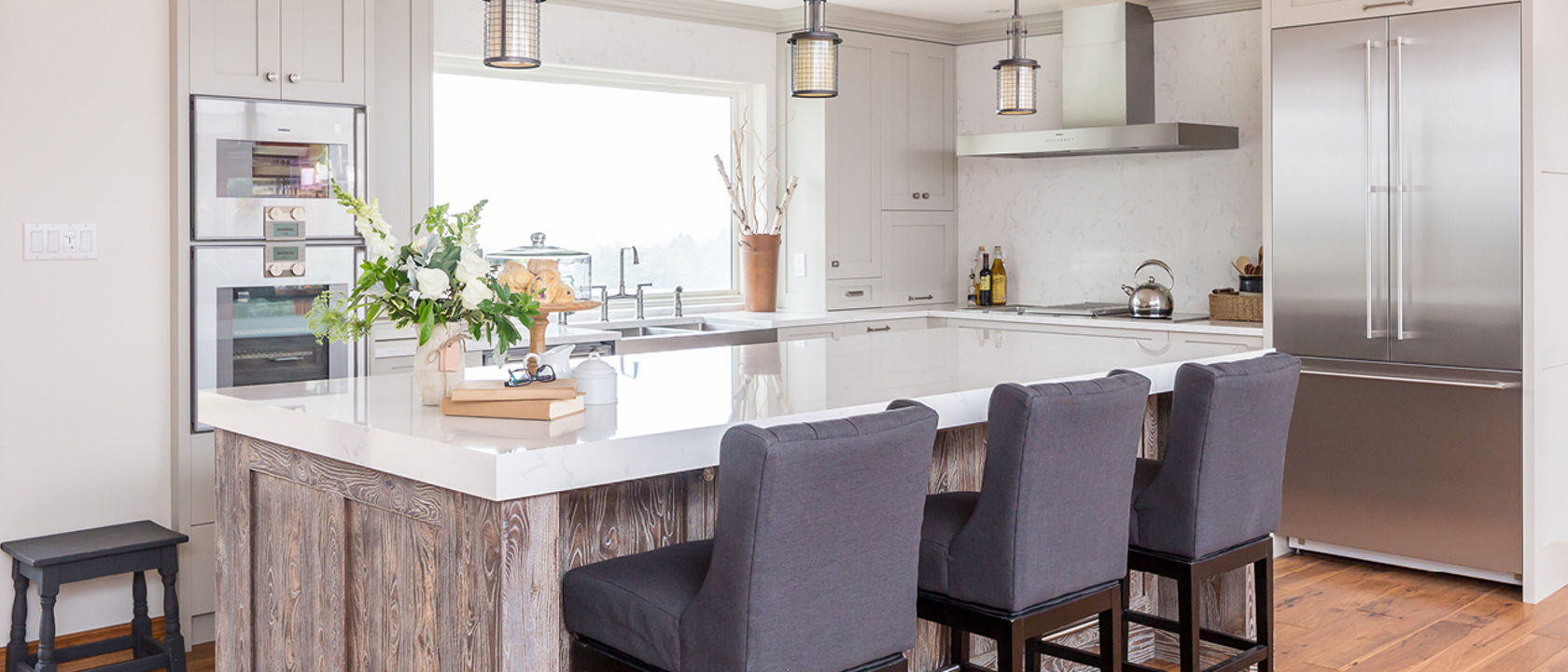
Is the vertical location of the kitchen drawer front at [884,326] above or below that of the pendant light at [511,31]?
below

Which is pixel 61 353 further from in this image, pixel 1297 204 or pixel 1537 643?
pixel 1537 643

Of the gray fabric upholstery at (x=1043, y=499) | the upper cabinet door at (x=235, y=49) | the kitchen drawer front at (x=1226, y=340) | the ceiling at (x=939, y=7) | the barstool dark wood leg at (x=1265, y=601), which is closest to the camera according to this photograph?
the gray fabric upholstery at (x=1043, y=499)

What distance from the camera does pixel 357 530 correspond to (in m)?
2.36

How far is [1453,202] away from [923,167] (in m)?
2.82

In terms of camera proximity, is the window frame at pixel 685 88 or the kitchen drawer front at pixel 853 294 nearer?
the window frame at pixel 685 88

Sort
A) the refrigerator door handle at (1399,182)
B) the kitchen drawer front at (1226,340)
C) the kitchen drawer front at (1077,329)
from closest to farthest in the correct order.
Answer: the refrigerator door handle at (1399,182)
the kitchen drawer front at (1226,340)
the kitchen drawer front at (1077,329)

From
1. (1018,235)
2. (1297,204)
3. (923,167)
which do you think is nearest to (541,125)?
A: (923,167)

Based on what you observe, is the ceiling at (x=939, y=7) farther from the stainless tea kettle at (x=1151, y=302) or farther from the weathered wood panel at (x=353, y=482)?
the weathered wood panel at (x=353, y=482)

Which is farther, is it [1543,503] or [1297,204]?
[1297,204]

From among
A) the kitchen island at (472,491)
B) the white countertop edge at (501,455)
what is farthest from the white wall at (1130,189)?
the white countertop edge at (501,455)

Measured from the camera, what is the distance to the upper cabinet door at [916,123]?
6.37 metres

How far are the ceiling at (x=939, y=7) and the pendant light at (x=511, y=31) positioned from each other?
128 inches

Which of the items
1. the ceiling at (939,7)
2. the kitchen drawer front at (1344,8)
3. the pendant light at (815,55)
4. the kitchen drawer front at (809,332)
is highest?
the ceiling at (939,7)

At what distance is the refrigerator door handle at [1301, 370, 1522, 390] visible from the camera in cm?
419
